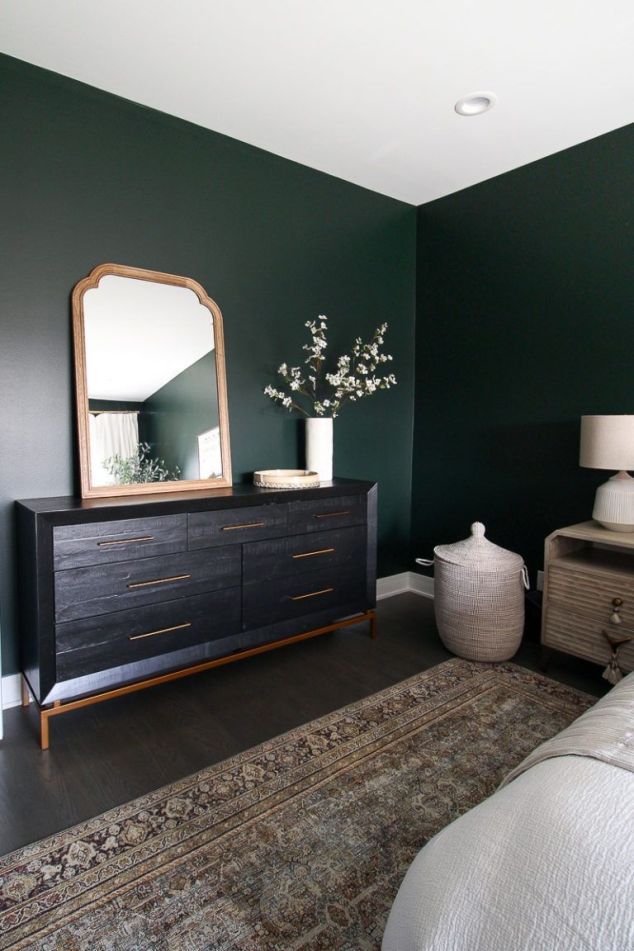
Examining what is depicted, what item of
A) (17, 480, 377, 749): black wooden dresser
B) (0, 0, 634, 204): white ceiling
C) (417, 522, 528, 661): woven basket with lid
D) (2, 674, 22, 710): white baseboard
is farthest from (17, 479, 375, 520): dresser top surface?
(0, 0, 634, 204): white ceiling

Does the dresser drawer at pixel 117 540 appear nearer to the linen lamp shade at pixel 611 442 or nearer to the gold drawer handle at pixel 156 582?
the gold drawer handle at pixel 156 582

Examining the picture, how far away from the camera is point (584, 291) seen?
294 cm

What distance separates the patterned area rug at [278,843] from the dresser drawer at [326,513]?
89 centimetres

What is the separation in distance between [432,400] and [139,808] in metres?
2.88

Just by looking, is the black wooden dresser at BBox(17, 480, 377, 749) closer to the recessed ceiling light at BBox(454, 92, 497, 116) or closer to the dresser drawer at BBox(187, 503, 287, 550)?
the dresser drawer at BBox(187, 503, 287, 550)

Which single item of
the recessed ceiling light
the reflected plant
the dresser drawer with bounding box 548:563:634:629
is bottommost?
the dresser drawer with bounding box 548:563:634:629

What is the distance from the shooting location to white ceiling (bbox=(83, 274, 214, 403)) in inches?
99.7

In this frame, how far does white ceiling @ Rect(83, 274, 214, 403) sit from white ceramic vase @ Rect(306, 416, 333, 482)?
706mm

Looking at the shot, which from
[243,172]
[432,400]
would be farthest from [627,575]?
[243,172]

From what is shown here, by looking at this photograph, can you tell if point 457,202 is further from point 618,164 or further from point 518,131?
point 618,164

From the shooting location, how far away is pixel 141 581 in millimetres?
2250

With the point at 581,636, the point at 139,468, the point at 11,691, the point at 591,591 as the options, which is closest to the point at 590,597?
the point at 591,591

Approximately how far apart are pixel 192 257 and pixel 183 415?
2.60 ft

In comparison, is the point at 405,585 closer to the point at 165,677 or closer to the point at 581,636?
the point at 581,636
